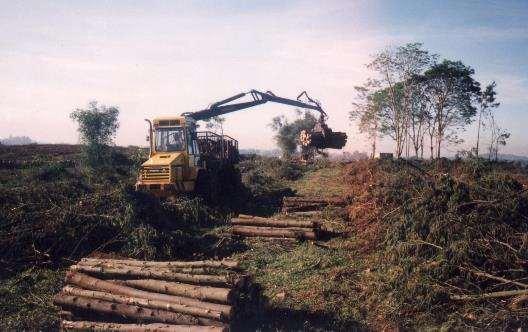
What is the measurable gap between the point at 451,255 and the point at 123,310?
5.75 m

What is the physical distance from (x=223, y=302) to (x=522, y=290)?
4.65 meters

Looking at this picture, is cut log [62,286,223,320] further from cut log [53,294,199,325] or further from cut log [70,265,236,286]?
cut log [70,265,236,286]

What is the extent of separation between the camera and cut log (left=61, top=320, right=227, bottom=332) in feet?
17.9

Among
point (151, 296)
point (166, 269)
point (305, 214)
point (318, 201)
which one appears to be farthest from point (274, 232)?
point (151, 296)

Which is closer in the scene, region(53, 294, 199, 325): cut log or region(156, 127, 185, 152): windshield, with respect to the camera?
region(53, 294, 199, 325): cut log

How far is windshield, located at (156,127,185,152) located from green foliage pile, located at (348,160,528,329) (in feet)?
23.8

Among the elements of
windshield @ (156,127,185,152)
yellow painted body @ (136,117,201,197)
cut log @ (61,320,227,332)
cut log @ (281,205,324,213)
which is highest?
windshield @ (156,127,185,152)

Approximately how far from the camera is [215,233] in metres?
10.9

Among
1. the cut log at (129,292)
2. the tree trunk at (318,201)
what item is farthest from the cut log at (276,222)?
the cut log at (129,292)

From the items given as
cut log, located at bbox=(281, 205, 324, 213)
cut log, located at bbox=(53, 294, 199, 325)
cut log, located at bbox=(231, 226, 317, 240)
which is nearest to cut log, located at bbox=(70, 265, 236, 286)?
cut log, located at bbox=(53, 294, 199, 325)

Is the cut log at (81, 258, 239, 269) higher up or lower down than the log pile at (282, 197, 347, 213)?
lower down

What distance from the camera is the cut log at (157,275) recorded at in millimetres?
6414

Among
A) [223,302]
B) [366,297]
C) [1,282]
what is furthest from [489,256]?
[1,282]

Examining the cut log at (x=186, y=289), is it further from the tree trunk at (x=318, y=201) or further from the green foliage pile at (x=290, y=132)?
the green foliage pile at (x=290, y=132)
